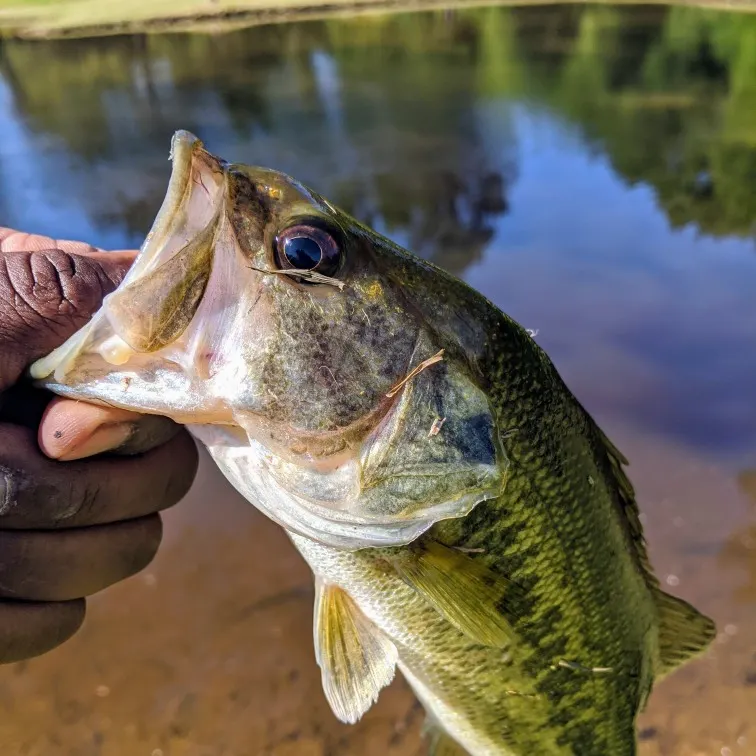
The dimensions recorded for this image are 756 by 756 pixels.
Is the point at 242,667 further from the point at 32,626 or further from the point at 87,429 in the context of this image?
the point at 87,429

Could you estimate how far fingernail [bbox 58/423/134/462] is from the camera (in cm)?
150

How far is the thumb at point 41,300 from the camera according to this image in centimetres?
144

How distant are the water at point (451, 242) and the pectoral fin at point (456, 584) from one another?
1.93 m

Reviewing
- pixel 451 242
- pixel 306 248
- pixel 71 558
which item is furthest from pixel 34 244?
pixel 451 242

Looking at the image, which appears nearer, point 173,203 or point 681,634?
point 173,203

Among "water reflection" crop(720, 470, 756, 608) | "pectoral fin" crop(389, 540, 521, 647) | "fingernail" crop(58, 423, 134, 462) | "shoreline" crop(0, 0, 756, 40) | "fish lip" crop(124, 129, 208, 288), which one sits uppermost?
"fish lip" crop(124, 129, 208, 288)

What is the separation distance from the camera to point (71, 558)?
167 cm

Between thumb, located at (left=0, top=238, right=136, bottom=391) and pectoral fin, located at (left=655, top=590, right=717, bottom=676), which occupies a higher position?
thumb, located at (left=0, top=238, right=136, bottom=391)

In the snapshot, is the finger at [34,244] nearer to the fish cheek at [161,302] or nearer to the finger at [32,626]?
the fish cheek at [161,302]

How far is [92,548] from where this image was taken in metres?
1.71

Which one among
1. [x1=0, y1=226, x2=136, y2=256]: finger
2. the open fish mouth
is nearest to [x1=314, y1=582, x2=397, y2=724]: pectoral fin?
the open fish mouth

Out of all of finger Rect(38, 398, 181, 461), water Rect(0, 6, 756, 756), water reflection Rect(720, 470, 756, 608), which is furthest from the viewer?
water reflection Rect(720, 470, 756, 608)

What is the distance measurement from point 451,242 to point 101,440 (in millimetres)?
7364

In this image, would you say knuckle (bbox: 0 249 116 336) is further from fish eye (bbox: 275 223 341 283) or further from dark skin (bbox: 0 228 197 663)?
fish eye (bbox: 275 223 341 283)
